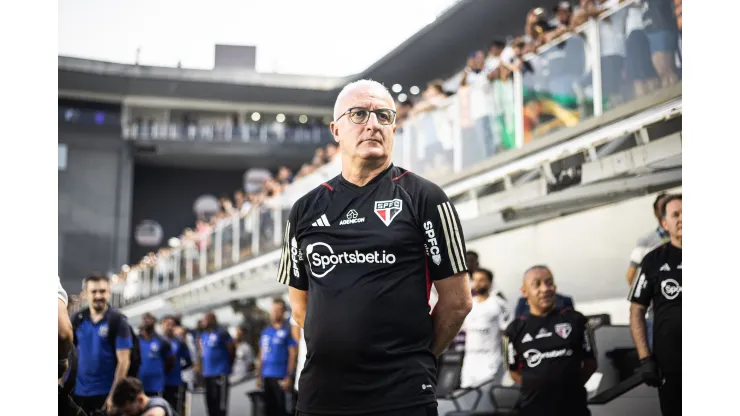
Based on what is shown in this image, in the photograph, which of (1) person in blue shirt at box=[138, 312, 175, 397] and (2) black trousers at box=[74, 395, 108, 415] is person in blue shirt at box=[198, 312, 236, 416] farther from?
(2) black trousers at box=[74, 395, 108, 415]

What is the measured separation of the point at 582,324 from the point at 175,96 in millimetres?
22874

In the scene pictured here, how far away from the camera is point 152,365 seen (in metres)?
9.20

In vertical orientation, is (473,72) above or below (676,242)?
above

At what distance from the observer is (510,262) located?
965 cm

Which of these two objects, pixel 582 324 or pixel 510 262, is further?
pixel 510 262

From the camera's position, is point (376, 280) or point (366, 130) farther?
point (366, 130)

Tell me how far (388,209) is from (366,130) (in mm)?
253

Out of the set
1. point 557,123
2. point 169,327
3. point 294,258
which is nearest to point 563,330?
point 557,123

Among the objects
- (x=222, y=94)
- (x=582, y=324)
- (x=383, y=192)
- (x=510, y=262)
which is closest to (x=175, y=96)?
(x=222, y=94)

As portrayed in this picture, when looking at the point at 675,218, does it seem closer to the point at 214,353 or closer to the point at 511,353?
the point at 511,353

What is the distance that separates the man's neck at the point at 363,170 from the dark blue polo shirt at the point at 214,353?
9.10m

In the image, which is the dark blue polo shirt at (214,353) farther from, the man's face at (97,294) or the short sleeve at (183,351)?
the man's face at (97,294)

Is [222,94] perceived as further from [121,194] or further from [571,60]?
[571,60]
